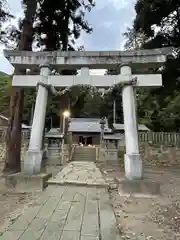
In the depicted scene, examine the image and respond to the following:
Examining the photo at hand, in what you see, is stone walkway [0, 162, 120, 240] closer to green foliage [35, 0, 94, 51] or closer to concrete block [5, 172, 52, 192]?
concrete block [5, 172, 52, 192]

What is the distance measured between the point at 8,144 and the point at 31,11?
15.9 ft

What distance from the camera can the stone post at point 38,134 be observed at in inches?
236

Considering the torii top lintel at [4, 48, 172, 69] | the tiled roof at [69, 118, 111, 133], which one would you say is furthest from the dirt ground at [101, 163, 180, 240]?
the tiled roof at [69, 118, 111, 133]

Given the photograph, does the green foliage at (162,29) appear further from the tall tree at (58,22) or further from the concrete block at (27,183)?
the concrete block at (27,183)

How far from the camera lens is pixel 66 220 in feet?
11.2

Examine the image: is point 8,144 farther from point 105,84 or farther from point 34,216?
point 34,216

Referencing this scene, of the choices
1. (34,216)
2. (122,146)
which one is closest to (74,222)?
(34,216)

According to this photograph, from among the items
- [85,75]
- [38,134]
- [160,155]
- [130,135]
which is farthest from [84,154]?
[130,135]

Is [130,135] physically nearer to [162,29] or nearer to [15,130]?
[15,130]

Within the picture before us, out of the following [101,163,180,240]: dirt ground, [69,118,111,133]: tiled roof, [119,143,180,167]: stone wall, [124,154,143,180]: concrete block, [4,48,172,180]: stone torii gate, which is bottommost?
[101,163,180,240]: dirt ground

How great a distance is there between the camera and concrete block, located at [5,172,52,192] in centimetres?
562

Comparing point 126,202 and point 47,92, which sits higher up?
point 47,92

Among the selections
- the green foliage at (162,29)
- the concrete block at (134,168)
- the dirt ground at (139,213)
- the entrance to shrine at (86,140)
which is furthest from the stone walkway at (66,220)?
the entrance to shrine at (86,140)

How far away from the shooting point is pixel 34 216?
11.6ft
